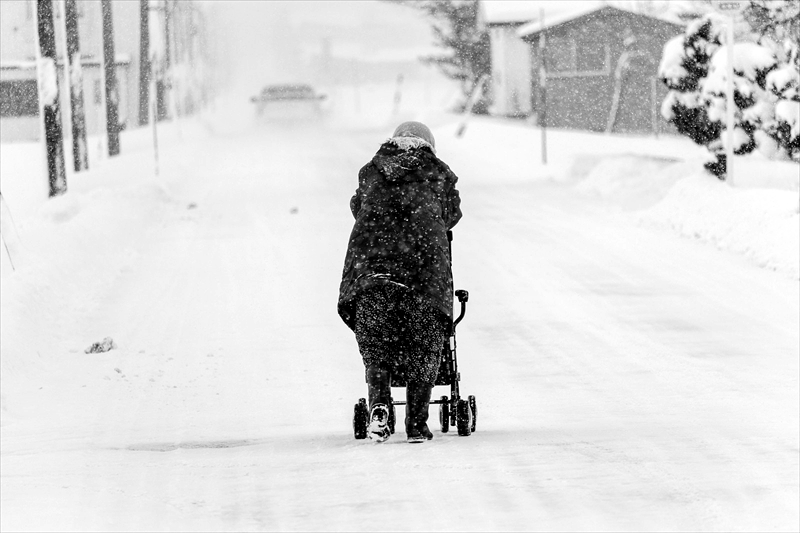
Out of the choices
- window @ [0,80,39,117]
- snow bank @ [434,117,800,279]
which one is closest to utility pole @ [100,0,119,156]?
snow bank @ [434,117,800,279]

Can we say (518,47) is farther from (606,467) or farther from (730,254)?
(606,467)

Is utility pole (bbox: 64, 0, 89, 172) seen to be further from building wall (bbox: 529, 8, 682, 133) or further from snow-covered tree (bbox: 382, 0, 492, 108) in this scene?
snow-covered tree (bbox: 382, 0, 492, 108)

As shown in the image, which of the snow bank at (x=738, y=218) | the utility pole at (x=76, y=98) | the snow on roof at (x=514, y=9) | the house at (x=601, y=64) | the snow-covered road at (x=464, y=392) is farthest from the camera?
the snow on roof at (x=514, y=9)

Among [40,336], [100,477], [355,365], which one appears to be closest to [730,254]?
[355,365]

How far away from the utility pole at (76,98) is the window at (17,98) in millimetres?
14626

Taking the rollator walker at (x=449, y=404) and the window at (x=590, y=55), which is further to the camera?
the window at (x=590, y=55)

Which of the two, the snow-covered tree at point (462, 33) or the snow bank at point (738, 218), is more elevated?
the snow-covered tree at point (462, 33)

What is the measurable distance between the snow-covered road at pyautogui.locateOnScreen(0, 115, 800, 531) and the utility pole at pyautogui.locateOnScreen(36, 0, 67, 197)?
3976 millimetres

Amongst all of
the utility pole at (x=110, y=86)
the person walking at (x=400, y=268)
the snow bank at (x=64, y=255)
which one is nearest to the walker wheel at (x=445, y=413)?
the person walking at (x=400, y=268)

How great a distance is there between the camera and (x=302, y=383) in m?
7.75

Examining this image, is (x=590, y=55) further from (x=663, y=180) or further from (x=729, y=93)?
(x=729, y=93)

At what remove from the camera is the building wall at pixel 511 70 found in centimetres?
4375

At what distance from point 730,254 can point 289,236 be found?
5093 mm

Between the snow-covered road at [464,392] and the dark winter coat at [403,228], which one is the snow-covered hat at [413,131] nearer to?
the dark winter coat at [403,228]
